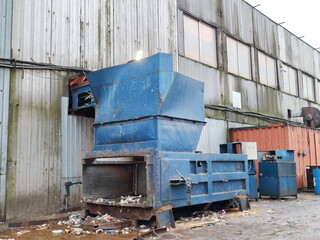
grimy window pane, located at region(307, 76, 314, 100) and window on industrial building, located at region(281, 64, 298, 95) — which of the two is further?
grimy window pane, located at region(307, 76, 314, 100)

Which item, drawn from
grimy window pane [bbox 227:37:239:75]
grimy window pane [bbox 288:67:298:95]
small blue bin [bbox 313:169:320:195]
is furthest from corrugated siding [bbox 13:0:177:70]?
grimy window pane [bbox 288:67:298:95]

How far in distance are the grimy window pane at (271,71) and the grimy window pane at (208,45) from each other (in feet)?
15.0

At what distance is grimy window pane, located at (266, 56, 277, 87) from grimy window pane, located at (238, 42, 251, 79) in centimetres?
188

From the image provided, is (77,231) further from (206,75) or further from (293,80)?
(293,80)

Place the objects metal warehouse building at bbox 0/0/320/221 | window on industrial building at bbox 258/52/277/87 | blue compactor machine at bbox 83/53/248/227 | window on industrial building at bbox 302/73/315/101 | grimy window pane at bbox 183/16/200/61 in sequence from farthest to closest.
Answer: window on industrial building at bbox 302/73/315/101 → window on industrial building at bbox 258/52/277/87 → grimy window pane at bbox 183/16/200/61 → metal warehouse building at bbox 0/0/320/221 → blue compactor machine at bbox 83/53/248/227

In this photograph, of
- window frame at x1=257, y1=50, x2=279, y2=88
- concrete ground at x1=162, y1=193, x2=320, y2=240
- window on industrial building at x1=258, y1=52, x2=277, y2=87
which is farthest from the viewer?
window on industrial building at x1=258, y1=52, x2=277, y2=87

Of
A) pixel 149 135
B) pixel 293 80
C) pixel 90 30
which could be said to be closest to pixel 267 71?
pixel 293 80

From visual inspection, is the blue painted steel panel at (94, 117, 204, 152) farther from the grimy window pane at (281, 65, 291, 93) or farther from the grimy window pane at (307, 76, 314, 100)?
the grimy window pane at (307, 76, 314, 100)

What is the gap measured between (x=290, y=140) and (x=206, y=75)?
3.88 meters

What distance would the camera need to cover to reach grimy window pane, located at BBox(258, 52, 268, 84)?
53.9 feet

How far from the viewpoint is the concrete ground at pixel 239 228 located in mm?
5223

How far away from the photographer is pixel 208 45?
44.5ft

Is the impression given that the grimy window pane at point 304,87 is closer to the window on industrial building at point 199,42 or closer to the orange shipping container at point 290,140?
the orange shipping container at point 290,140

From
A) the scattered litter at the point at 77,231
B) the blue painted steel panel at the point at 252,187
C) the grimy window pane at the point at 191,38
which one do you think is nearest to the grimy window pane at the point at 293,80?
the grimy window pane at the point at 191,38
